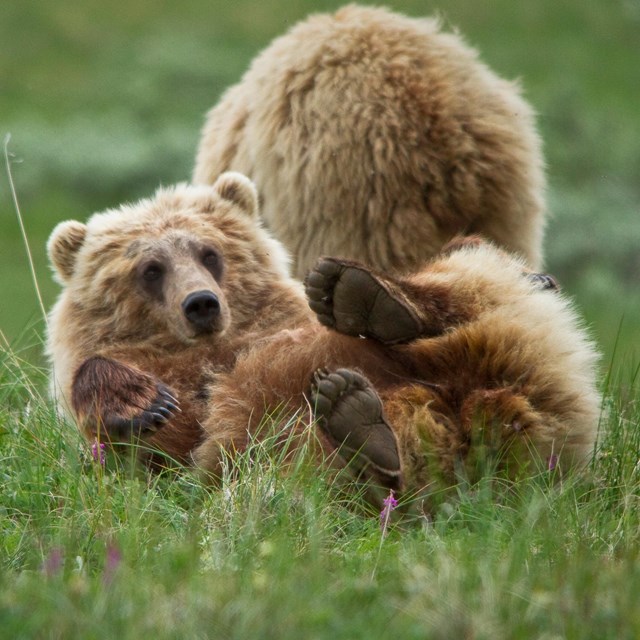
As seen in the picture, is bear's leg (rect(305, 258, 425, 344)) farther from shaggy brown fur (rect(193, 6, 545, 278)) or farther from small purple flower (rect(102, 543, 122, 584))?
shaggy brown fur (rect(193, 6, 545, 278))

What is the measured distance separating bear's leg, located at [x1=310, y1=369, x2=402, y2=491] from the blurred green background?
26.2 ft

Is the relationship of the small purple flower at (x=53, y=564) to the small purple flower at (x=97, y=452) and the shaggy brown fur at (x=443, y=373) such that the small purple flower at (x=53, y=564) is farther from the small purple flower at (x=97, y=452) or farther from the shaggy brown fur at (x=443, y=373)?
the shaggy brown fur at (x=443, y=373)

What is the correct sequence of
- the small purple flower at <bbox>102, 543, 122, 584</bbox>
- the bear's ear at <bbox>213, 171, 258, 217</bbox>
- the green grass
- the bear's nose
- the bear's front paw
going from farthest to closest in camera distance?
the bear's ear at <bbox>213, 171, 258, 217</bbox>, the bear's nose, the bear's front paw, the small purple flower at <bbox>102, 543, 122, 584</bbox>, the green grass

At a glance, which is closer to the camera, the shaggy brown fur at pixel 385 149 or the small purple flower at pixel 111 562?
the small purple flower at pixel 111 562

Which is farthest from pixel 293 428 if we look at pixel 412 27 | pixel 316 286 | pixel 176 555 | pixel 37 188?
pixel 37 188

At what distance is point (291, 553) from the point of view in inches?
136

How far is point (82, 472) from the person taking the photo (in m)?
4.07

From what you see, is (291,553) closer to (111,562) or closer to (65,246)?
→ (111,562)

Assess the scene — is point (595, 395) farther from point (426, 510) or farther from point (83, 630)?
point (83, 630)

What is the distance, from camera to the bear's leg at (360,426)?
13.2ft

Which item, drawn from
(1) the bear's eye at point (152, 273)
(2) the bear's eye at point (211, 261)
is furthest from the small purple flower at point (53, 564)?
(2) the bear's eye at point (211, 261)

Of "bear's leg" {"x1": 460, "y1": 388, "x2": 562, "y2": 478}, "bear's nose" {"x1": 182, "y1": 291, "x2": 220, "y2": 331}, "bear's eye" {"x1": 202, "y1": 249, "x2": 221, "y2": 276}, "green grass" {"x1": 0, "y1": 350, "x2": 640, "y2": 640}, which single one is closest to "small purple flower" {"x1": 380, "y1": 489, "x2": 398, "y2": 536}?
"green grass" {"x1": 0, "y1": 350, "x2": 640, "y2": 640}

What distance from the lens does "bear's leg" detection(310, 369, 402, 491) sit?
402 cm

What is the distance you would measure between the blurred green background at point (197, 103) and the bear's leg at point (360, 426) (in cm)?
797
